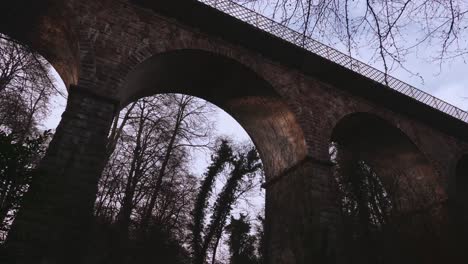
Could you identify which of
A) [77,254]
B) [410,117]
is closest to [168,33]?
[77,254]

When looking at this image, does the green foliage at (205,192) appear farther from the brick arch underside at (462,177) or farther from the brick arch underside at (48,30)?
the brick arch underside at (462,177)

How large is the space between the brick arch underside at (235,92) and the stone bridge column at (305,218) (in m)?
0.54

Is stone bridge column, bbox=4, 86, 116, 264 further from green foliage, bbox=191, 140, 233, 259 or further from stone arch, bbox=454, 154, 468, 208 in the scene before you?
stone arch, bbox=454, 154, 468, 208

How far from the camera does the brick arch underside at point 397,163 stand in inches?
397

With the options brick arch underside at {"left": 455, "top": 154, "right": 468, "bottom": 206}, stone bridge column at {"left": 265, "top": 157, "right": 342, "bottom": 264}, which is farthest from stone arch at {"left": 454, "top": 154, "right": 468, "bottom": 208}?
stone bridge column at {"left": 265, "top": 157, "right": 342, "bottom": 264}

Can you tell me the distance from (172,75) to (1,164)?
19.8 ft

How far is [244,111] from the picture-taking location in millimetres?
9695

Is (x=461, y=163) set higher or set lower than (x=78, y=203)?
higher

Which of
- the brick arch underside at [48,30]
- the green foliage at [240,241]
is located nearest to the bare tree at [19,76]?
the brick arch underside at [48,30]

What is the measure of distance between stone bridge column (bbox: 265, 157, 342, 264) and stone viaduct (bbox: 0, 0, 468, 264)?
0.03m

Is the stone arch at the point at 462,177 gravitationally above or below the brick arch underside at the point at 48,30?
above

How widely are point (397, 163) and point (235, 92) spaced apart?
6292 mm

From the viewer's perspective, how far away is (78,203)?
5.17 metres

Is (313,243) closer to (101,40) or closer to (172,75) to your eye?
(172,75)
